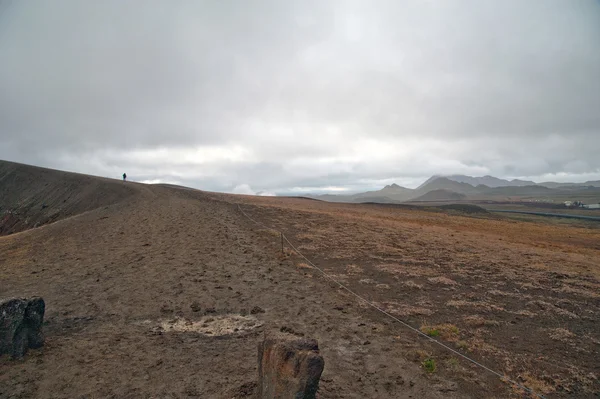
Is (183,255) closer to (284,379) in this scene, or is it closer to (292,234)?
(292,234)

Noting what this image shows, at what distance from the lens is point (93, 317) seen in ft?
36.2

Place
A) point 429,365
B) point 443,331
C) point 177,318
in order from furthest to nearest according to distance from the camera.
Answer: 1. point 177,318
2. point 443,331
3. point 429,365

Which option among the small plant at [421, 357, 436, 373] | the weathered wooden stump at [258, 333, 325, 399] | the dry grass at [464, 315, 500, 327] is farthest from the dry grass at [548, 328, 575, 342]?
the weathered wooden stump at [258, 333, 325, 399]

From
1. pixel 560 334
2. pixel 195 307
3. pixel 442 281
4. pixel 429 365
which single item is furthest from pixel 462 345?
pixel 195 307

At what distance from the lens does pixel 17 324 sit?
8.04m

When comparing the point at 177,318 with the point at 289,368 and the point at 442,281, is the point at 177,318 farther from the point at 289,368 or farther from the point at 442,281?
the point at 442,281

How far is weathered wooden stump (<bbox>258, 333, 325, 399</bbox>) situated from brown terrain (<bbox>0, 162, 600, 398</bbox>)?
1376mm

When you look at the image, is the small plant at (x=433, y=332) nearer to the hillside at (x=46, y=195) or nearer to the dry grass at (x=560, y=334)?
the dry grass at (x=560, y=334)

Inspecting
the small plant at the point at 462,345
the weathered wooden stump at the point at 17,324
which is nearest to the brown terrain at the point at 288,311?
the small plant at the point at 462,345

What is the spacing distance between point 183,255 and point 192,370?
11.2 metres

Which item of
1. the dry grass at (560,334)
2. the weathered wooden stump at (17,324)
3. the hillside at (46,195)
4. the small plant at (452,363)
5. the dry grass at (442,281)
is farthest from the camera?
the hillside at (46,195)

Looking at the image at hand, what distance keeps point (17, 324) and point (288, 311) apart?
777 centimetres

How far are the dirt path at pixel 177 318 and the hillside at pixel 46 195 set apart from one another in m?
19.1

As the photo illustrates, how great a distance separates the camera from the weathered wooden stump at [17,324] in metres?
7.98
